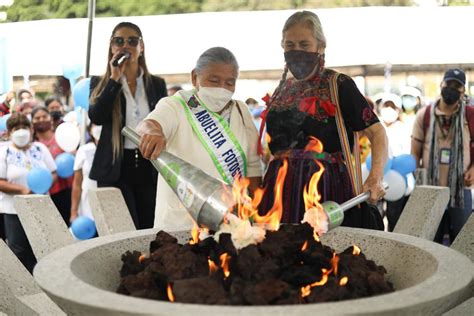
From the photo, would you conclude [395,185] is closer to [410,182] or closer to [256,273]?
[410,182]

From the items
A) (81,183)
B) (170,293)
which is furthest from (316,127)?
(81,183)

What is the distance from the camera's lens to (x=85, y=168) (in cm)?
723

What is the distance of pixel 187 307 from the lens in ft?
7.30

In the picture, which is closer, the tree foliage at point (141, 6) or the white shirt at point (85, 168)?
the white shirt at point (85, 168)

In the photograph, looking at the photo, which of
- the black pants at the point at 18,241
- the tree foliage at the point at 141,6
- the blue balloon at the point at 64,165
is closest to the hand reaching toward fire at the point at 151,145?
the black pants at the point at 18,241

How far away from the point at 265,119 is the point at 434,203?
100 centimetres

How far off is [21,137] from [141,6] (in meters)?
2.62

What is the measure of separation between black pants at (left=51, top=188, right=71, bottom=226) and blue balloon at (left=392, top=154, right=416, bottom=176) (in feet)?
11.3

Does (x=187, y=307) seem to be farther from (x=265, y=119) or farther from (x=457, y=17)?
(x=457, y=17)

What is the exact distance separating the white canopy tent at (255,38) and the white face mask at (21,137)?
90 cm

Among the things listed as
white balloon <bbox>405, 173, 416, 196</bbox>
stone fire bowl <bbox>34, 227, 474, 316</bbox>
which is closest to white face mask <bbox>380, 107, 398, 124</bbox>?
white balloon <bbox>405, 173, 416, 196</bbox>

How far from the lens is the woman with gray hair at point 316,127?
394cm

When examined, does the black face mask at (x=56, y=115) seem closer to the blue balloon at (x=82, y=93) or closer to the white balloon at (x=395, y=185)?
the blue balloon at (x=82, y=93)

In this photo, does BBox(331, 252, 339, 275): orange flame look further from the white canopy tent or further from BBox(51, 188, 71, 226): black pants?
BBox(51, 188, 71, 226): black pants
